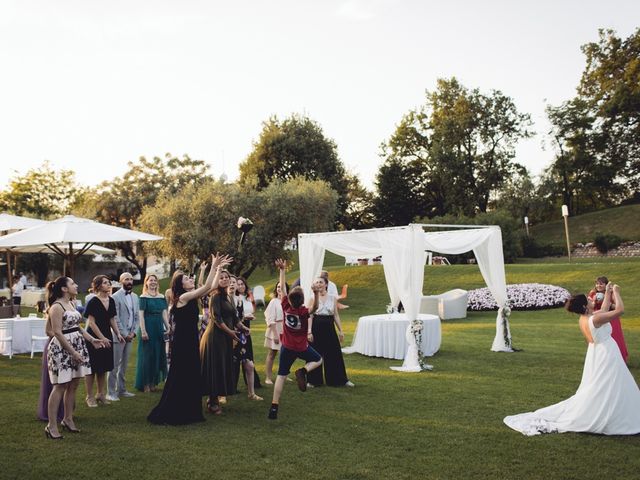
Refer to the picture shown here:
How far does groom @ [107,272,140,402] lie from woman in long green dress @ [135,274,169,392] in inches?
7.4

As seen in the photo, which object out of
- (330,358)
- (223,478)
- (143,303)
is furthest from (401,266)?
(223,478)

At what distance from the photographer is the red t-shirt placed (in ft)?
24.3

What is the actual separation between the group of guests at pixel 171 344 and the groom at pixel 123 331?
0.6 inches

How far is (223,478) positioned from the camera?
4.99m

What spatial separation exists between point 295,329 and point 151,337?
2.62 metres

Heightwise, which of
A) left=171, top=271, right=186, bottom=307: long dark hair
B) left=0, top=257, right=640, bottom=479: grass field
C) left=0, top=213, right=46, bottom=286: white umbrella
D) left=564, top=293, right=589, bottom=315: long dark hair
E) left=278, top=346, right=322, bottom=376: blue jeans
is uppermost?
left=0, top=213, right=46, bottom=286: white umbrella

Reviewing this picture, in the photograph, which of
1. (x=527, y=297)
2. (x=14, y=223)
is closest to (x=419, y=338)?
(x=14, y=223)

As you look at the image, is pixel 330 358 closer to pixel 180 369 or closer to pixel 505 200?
pixel 180 369

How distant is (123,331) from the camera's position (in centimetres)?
860

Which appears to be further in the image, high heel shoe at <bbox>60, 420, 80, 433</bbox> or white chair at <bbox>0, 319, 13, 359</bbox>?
white chair at <bbox>0, 319, 13, 359</bbox>

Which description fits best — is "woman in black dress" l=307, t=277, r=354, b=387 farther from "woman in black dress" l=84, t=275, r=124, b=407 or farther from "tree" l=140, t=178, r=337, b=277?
"tree" l=140, t=178, r=337, b=277

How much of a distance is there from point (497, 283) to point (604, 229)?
34.8m

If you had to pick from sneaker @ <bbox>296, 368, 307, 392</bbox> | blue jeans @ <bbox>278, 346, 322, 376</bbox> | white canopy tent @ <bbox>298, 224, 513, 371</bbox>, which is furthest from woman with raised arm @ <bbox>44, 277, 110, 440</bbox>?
white canopy tent @ <bbox>298, 224, 513, 371</bbox>

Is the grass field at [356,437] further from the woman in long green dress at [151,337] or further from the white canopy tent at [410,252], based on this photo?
the white canopy tent at [410,252]
